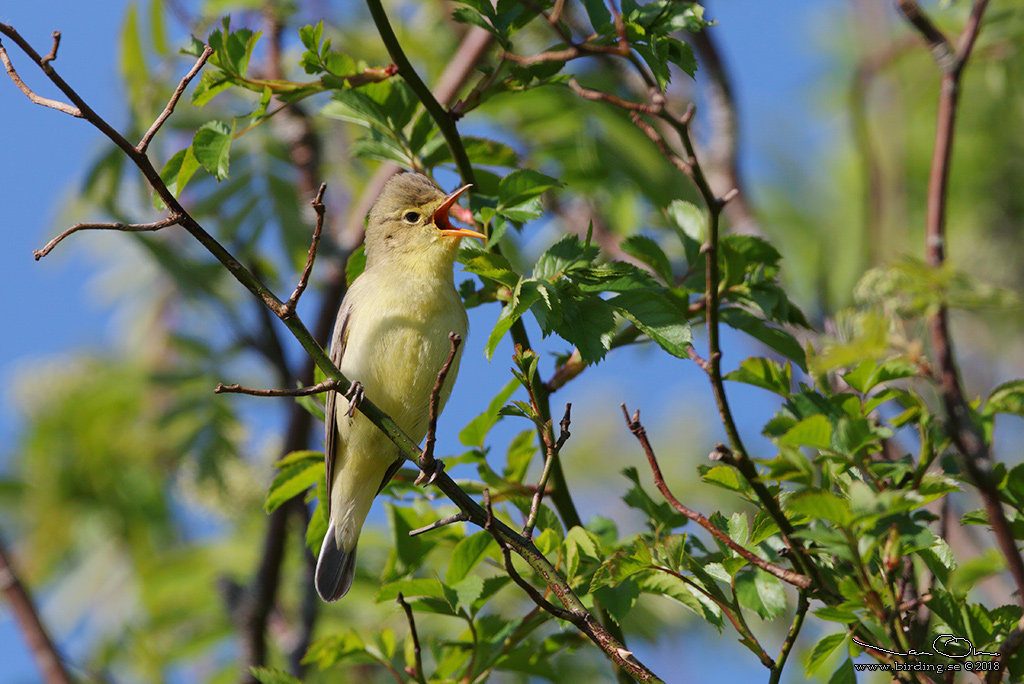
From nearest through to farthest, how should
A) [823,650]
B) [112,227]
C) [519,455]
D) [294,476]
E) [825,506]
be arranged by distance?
1. [825,506]
2. [112,227]
3. [823,650]
4. [519,455]
5. [294,476]

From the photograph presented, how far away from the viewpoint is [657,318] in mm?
2293

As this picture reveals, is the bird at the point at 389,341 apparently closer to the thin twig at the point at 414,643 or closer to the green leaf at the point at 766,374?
the thin twig at the point at 414,643

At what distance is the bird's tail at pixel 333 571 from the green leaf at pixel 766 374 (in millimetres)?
2019

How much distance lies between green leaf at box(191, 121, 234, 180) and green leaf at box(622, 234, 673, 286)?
3.70 ft

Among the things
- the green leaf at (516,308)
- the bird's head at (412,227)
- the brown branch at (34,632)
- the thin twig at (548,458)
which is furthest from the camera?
the bird's head at (412,227)

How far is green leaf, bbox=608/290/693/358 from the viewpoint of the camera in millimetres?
2230

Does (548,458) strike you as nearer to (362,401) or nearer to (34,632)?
(362,401)

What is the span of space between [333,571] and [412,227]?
4.73ft

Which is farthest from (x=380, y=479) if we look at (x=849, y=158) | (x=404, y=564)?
(x=849, y=158)

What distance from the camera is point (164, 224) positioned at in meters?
2.04

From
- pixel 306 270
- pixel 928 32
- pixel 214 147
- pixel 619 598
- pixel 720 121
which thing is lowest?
pixel 619 598

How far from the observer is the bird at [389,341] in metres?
3.62

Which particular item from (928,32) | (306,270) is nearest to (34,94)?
(306,270)

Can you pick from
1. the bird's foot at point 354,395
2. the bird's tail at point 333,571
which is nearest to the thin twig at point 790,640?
the bird's foot at point 354,395
